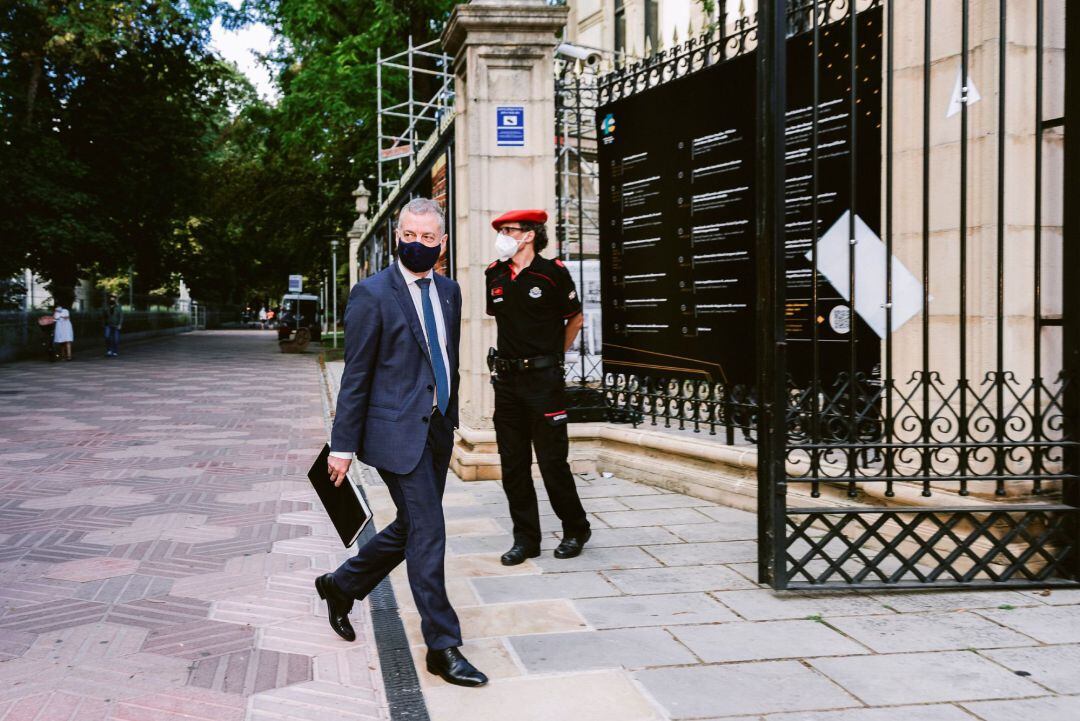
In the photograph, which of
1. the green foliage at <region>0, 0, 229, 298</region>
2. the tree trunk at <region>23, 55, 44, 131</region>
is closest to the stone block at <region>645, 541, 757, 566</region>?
the green foliage at <region>0, 0, 229, 298</region>

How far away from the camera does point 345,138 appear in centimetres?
2514

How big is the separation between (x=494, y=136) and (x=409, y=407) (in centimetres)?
464

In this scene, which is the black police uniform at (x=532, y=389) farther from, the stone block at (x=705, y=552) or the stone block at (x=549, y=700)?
the stone block at (x=549, y=700)

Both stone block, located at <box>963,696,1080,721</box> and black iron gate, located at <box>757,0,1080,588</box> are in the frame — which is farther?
black iron gate, located at <box>757,0,1080,588</box>

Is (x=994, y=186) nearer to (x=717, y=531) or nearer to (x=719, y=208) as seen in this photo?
(x=719, y=208)

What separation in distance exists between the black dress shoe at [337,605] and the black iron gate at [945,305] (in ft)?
6.89

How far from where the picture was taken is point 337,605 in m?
4.06

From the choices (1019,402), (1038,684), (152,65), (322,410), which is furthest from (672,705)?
(152,65)

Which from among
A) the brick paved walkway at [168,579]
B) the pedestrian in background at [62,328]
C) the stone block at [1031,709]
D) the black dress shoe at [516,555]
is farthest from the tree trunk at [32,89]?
the stone block at [1031,709]

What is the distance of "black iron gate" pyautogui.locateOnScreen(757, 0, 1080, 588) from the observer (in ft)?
15.5

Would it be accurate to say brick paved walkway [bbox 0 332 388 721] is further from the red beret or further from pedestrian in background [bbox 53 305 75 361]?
pedestrian in background [bbox 53 305 75 361]

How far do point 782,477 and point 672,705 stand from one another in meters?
1.64

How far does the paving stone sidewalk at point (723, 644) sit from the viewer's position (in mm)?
3385

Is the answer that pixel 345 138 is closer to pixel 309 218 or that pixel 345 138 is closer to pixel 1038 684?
pixel 309 218
